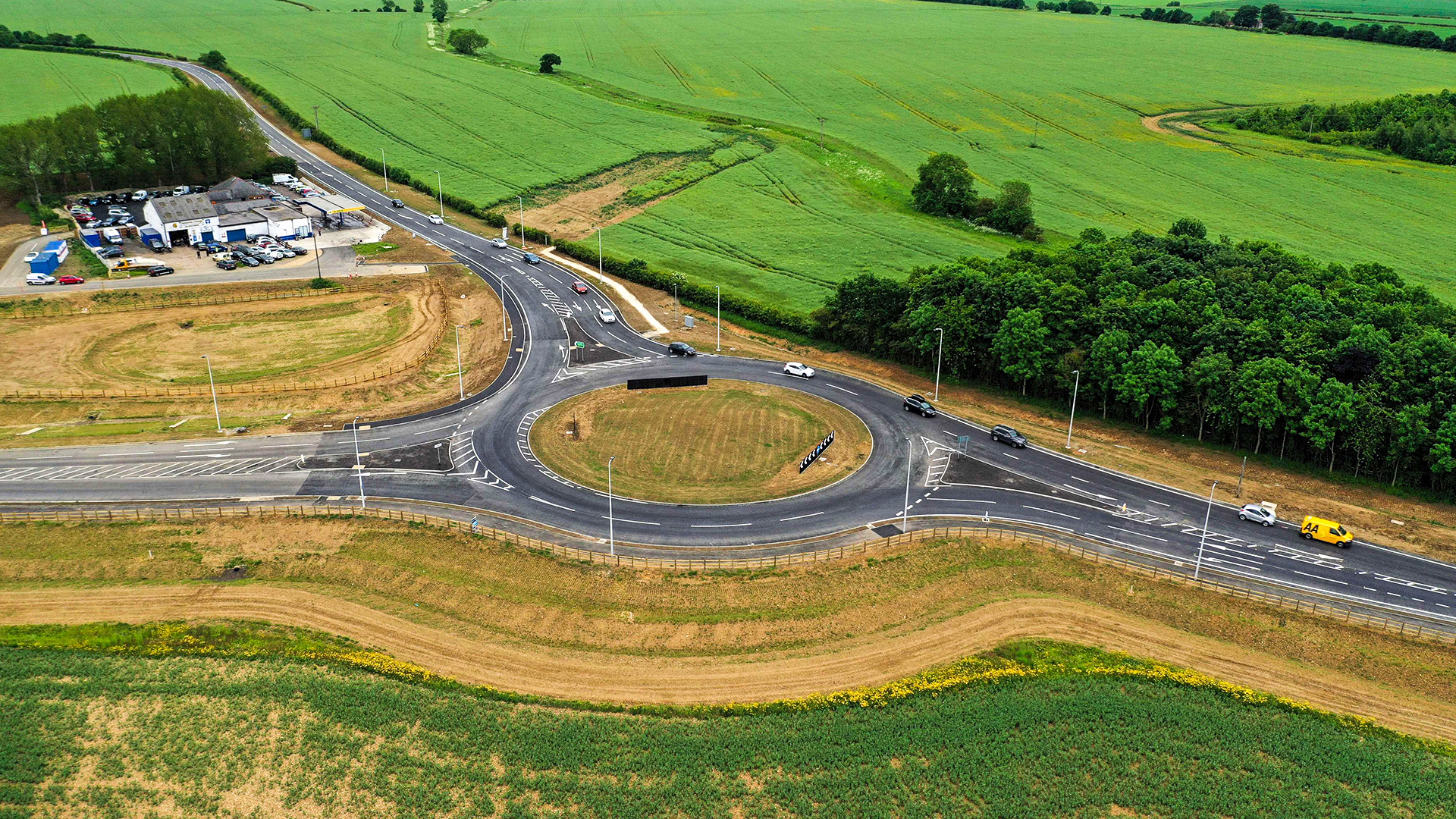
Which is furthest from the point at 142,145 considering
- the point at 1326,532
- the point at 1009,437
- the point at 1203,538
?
the point at 1326,532

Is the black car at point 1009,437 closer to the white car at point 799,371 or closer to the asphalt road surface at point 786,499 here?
the asphalt road surface at point 786,499

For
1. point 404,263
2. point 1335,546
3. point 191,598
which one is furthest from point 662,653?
point 404,263

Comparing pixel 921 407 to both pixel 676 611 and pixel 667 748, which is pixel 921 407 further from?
pixel 667 748

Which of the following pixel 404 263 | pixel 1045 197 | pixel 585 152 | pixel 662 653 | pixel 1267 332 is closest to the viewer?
pixel 662 653

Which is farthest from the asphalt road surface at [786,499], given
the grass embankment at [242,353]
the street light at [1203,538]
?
the grass embankment at [242,353]

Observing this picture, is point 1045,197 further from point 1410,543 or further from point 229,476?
point 229,476

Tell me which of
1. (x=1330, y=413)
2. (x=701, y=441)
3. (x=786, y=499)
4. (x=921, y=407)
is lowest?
(x=786, y=499)

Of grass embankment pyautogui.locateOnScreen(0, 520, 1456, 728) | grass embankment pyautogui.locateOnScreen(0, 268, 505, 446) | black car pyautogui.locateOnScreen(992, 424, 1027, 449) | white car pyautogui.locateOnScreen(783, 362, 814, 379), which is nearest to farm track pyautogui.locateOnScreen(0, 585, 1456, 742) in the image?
grass embankment pyautogui.locateOnScreen(0, 520, 1456, 728)
